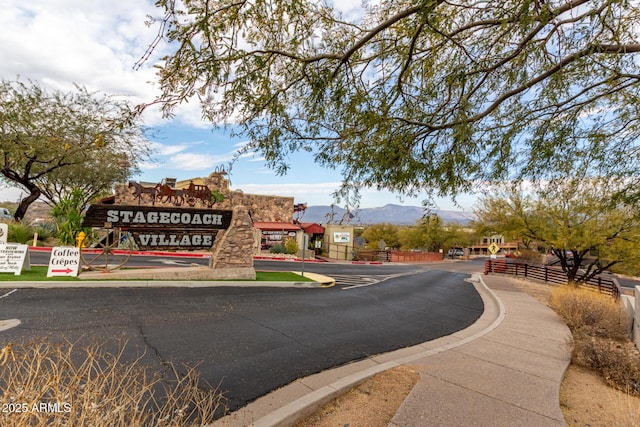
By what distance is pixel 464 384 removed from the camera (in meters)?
5.03

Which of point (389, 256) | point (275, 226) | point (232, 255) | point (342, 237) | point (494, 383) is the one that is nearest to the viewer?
point (494, 383)

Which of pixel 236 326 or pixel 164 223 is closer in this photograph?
pixel 236 326

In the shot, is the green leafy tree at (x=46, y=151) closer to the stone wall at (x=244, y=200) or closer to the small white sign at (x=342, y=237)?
the stone wall at (x=244, y=200)

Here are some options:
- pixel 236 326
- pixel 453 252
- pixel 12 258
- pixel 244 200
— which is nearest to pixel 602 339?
pixel 236 326

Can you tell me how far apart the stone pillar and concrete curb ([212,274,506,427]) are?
26.4ft

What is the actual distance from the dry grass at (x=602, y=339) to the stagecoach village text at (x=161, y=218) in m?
11.8

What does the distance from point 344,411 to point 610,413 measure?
3.98 metres

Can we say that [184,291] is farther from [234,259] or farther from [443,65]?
[443,65]

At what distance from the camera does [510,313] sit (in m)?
11.1

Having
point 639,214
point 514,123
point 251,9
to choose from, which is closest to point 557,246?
point 639,214

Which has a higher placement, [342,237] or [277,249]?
[342,237]

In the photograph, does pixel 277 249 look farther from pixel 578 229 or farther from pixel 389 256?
pixel 578 229

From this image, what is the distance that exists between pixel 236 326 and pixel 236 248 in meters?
5.98

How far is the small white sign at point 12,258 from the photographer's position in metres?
9.98
